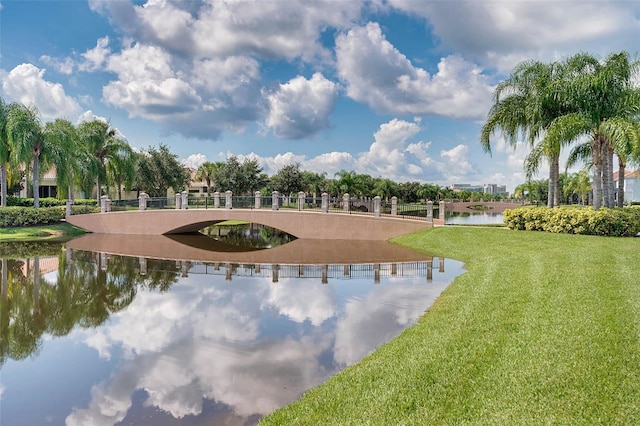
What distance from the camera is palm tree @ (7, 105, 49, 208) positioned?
27.5 meters

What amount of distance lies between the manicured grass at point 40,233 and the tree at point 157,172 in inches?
531

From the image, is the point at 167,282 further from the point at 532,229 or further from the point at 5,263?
the point at 532,229

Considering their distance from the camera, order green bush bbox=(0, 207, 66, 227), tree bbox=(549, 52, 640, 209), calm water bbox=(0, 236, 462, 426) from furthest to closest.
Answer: green bush bbox=(0, 207, 66, 227)
tree bbox=(549, 52, 640, 209)
calm water bbox=(0, 236, 462, 426)

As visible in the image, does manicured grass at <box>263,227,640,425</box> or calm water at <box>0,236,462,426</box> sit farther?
calm water at <box>0,236,462,426</box>

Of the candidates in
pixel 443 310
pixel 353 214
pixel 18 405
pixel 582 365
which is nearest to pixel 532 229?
pixel 353 214

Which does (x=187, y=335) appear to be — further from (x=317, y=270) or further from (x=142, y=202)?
(x=142, y=202)

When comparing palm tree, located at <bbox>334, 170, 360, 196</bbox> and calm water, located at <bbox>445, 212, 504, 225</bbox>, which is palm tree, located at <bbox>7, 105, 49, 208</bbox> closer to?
calm water, located at <bbox>445, 212, 504, 225</bbox>

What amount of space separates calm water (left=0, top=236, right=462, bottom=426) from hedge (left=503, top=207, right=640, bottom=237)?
7.68 metres

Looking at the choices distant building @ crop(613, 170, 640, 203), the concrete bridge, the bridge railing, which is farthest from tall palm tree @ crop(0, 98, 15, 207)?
distant building @ crop(613, 170, 640, 203)

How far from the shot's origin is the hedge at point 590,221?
Result: 18.2 meters

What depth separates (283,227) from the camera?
27688mm

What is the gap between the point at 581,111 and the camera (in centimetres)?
2012

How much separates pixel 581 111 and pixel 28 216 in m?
34.4

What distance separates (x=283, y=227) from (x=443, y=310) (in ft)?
62.9
